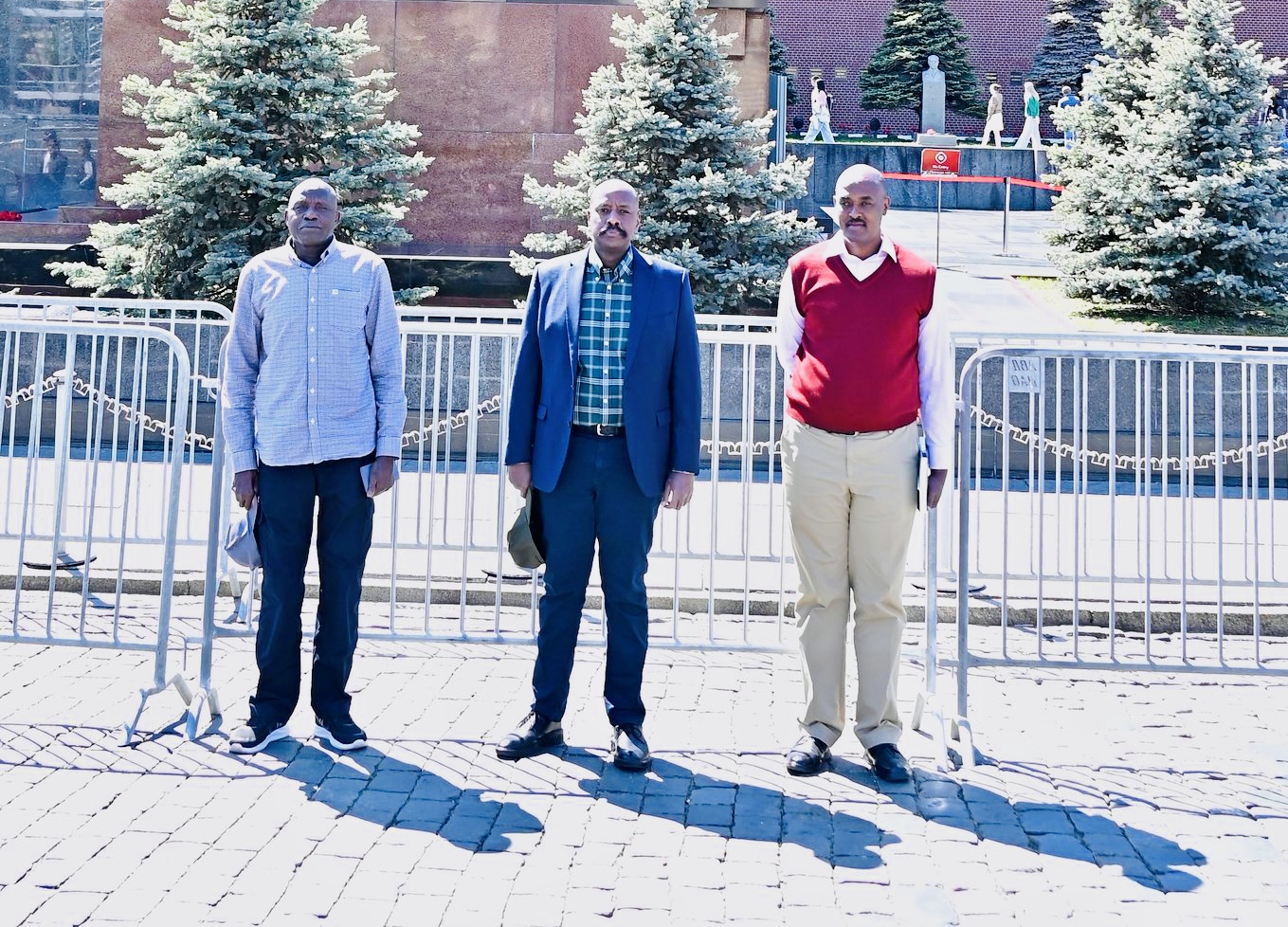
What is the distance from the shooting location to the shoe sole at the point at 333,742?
5.34 m

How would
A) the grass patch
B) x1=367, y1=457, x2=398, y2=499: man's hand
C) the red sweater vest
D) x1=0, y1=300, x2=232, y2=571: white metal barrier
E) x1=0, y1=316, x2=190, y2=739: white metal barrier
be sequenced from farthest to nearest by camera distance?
the grass patch < x1=0, y1=300, x2=232, y2=571: white metal barrier < x1=0, y1=316, x2=190, y2=739: white metal barrier < x1=367, y1=457, x2=398, y2=499: man's hand < the red sweater vest

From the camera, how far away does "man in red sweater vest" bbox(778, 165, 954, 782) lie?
16.9 feet

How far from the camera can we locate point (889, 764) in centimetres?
518

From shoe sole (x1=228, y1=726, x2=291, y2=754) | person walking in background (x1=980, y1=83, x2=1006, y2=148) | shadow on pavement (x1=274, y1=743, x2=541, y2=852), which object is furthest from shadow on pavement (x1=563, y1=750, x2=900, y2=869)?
person walking in background (x1=980, y1=83, x2=1006, y2=148)

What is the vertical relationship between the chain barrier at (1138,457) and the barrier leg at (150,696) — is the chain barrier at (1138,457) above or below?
above

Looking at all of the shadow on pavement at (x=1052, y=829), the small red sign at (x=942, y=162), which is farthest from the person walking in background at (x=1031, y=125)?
the shadow on pavement at (x=1052, y=829)

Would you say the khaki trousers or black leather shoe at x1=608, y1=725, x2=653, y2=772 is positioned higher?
the khaki trousers

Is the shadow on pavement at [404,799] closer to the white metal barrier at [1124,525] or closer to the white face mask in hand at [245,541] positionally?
the white face mask in hand at [245,541]

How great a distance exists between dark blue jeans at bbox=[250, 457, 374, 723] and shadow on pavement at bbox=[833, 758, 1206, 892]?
1.84 metres

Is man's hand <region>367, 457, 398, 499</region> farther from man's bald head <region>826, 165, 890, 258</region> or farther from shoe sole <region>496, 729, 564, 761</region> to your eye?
man's bald head <region>826, 165, 890, 258</region>

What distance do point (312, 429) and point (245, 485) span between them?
13.0 inches

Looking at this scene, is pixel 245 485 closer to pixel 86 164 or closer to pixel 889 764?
pixel 889 764

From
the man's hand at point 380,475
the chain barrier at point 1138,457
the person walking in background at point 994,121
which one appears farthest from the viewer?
the person walking in background at point 994,121

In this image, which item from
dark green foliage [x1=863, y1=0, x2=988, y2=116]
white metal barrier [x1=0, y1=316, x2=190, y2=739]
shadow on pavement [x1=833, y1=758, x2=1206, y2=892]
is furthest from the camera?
dark green foliage [x1=863, y1=0, x2=988, y2=116]
